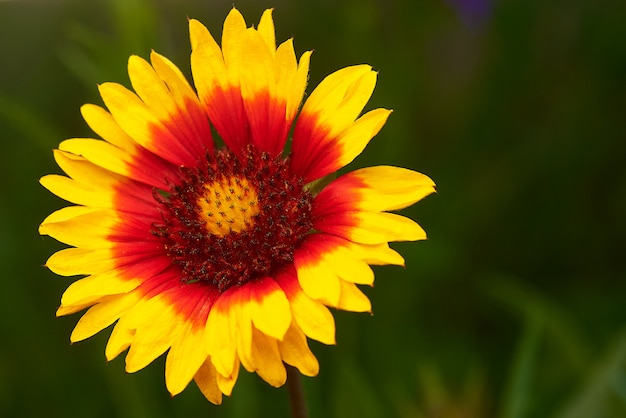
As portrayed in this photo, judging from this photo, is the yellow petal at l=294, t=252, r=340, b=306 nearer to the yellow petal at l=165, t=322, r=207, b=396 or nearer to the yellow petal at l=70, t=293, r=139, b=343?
the yellow petal at l=165, t=322, r=207, b=396

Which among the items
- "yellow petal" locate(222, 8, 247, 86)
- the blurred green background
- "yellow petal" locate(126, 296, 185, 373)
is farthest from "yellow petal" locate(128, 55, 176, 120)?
the blurred green background

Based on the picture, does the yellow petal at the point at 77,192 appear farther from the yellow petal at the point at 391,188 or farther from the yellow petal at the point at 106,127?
the yellow petal at the point at 391,188

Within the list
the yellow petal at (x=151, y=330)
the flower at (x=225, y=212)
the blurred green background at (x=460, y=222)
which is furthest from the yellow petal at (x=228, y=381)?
the blurred green background at (x=460, y=222)

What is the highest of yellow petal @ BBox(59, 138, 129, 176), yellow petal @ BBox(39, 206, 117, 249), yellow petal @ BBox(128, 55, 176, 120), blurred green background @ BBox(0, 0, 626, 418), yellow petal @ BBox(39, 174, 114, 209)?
yellow petal @ BBox(128, 55, 176, 120)

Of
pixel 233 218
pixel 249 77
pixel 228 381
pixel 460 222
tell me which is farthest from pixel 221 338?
pixel 460 222

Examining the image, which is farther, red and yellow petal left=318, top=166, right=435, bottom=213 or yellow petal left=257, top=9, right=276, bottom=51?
yellow petal left=257, top=9, right=276, bottom=51

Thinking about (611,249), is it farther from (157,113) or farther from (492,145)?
(157,113)

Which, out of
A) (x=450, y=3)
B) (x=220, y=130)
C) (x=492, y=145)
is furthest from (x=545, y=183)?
(x=220, y=130)

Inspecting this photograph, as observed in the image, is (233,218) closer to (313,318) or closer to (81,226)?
(81,226)
